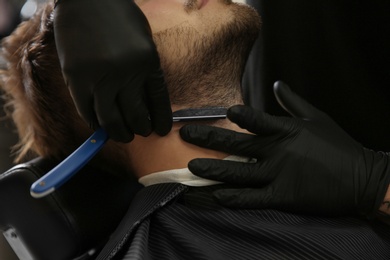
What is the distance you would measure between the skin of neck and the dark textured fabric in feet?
2.00

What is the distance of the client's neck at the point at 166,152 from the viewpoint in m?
1.24

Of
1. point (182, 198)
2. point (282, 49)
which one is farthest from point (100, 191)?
point (282, 49)

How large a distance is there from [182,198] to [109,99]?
340mm

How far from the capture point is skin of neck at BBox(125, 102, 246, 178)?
1.24 meters

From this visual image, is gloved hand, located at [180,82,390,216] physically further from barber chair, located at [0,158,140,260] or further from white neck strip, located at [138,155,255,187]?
barber chair, located at [0,158,140,260]

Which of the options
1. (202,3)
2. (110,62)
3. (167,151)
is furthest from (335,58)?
(110,62)

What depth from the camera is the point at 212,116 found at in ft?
4.07

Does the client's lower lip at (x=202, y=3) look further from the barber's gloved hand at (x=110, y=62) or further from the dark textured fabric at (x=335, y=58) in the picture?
the dark textured fabric at (x=335, y=58)

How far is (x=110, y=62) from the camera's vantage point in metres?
1.01

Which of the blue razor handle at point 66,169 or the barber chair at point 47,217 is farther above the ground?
the blue razor handle at point 66,169

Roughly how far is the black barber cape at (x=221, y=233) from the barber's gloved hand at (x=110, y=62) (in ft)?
0.79

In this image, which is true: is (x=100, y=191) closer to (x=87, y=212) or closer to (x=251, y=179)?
(x=87, y=212)

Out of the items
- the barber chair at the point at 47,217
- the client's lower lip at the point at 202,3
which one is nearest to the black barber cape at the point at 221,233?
the barber chair at the point at 47,217

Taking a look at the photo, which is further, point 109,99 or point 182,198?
point 182,198
